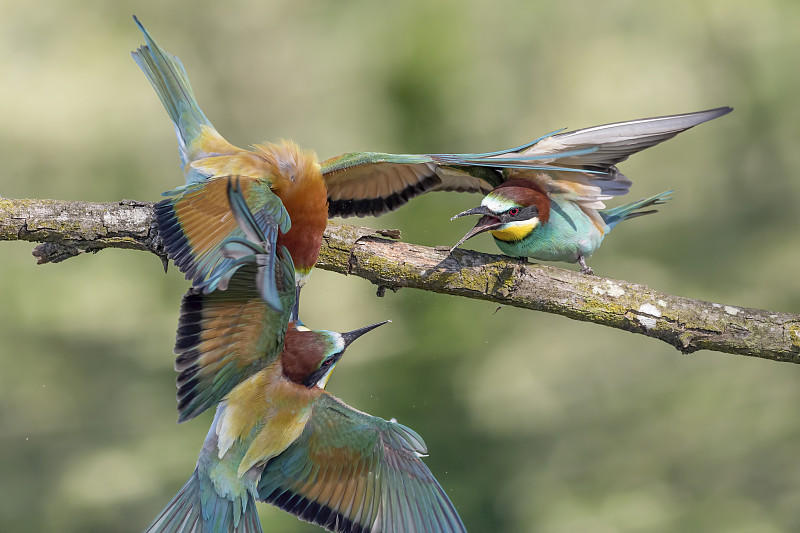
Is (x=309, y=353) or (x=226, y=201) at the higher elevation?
(x=226, y=201)

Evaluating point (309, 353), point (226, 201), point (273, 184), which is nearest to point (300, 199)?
point (273, 184)

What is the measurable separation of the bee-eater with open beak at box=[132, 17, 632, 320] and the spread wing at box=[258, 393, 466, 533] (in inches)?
9.9

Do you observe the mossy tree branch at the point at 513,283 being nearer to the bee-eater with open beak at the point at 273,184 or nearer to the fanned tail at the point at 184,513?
the bee-eater with open beak at the point at 273,184

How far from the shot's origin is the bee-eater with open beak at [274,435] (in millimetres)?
1211

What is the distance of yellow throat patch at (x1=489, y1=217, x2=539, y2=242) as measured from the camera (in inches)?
65.2

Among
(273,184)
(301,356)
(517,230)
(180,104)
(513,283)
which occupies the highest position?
(180,104)

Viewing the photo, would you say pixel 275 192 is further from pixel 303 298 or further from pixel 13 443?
pixel 13 443

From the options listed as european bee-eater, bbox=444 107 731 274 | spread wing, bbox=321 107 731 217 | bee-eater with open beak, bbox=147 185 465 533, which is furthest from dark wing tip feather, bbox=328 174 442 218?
bee-eater with open beak, bbox=147 185 465 533

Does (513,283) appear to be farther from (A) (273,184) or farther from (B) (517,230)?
(A) (273,184)

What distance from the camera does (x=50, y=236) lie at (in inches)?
61.1

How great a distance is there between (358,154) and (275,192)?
0.82 ft

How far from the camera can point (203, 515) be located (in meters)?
1.38

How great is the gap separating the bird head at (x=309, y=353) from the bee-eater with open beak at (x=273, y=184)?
Result: 4.1 inches

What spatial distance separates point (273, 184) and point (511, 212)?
538mm
